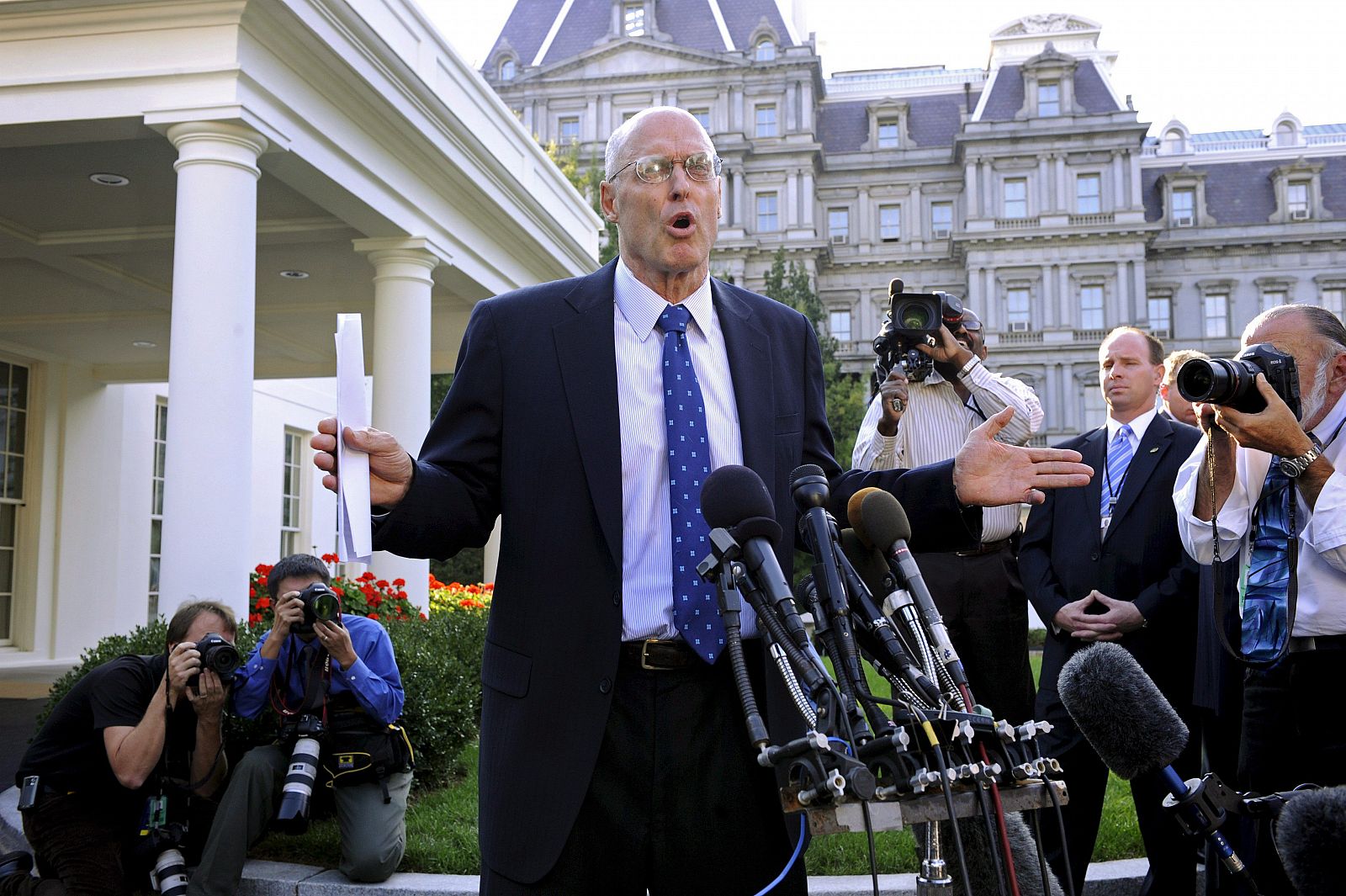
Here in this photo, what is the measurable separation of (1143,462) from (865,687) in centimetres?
380

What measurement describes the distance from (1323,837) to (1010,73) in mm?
54247

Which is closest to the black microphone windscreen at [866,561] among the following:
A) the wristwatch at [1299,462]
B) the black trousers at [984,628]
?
the wristwatch at [1299,462]

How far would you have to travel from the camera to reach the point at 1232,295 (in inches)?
1956

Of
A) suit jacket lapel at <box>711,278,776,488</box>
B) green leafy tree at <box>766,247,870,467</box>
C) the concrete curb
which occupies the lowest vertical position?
the concrete curb

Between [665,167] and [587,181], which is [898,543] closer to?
[665,167]

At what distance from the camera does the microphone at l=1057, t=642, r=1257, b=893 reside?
3.05 m

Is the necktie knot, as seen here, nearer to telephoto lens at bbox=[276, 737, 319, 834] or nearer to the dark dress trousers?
the dark dress trousers

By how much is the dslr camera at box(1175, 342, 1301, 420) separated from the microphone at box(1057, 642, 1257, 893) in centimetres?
71

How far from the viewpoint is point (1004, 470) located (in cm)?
241

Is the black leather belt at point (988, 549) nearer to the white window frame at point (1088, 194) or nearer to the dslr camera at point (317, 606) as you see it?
the dslr camera at point (317, 606)

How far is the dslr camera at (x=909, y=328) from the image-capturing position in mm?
4531

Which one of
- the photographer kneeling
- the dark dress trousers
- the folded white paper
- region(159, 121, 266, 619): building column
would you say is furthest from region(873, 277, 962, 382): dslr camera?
region(159, 121, 266, 619): building column

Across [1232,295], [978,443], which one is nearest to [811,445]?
[978,443]

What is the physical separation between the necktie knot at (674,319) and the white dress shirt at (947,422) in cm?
206
